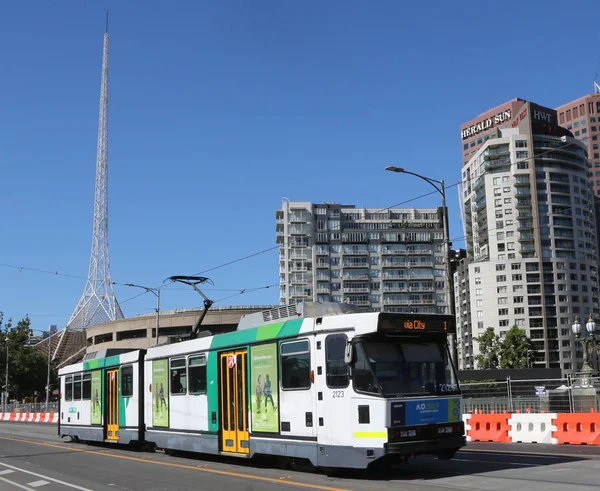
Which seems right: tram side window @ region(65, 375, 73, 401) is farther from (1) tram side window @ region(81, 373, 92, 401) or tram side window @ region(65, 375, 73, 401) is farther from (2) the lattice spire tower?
(2) the lattice spire tower

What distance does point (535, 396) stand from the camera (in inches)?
918

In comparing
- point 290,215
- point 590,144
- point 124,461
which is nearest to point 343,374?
point 124,461

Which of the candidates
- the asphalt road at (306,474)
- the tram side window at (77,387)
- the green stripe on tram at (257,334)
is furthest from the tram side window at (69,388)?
the green stripe on tram at (257,334)

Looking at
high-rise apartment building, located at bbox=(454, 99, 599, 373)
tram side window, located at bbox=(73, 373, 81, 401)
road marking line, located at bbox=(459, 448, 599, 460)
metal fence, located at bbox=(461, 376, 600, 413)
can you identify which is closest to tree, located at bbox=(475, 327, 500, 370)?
high-rise apartment building, located at bbox=(454, 99, 599, 373)

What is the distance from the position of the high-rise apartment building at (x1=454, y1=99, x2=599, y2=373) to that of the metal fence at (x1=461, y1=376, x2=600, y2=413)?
307 ft

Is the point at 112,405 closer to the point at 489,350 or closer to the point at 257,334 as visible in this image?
the point at 257,334

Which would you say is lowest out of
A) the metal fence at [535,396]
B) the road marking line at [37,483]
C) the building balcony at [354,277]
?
the road marking line at [37,483]

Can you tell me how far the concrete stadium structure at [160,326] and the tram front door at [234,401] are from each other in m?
76.7

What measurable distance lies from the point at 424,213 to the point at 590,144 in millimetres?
54701

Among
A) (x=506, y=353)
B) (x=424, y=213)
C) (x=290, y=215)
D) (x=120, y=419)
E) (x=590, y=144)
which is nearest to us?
(x=120, y=419)

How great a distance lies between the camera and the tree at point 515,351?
103 metres

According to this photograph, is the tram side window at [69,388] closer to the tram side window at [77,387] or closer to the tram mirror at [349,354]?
the tram side window at [77,387]

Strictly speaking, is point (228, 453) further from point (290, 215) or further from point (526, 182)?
point (290, 215)

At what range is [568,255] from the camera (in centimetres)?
11944
